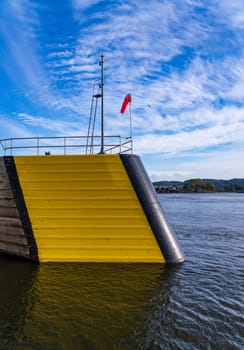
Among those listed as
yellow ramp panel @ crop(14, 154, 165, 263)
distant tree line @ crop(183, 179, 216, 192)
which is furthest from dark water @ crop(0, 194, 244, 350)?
distant tree line @ crop(183, 179, 216, 192)

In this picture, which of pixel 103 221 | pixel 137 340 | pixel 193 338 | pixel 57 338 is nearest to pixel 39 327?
pixel 57 338

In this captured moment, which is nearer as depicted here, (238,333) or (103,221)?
(238,333)

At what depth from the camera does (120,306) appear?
612cm

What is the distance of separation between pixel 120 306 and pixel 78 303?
3.41 ft

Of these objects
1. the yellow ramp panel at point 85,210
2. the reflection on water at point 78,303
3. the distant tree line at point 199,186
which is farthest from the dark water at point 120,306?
the distant tree line at point 199,186

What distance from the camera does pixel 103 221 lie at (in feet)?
29.0

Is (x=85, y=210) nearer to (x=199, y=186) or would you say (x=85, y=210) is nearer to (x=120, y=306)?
(x=120, y=306)

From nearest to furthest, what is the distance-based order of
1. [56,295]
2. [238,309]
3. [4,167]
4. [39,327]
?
[39,327] < [238,309] < [56,295] < [4,167]

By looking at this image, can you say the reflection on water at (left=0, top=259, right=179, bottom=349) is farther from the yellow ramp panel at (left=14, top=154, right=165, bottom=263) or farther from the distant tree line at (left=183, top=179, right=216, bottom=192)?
the distant tree line at (left=183, top=179, right=216, bottom=192)

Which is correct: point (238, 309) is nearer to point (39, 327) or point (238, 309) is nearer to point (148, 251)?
point (148, 251)

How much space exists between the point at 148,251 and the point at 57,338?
14.7 feet

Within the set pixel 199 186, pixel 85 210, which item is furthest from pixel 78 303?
pixel 199 186

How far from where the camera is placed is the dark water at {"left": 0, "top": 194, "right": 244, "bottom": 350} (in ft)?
16.0

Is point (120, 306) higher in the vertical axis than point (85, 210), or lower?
lower
